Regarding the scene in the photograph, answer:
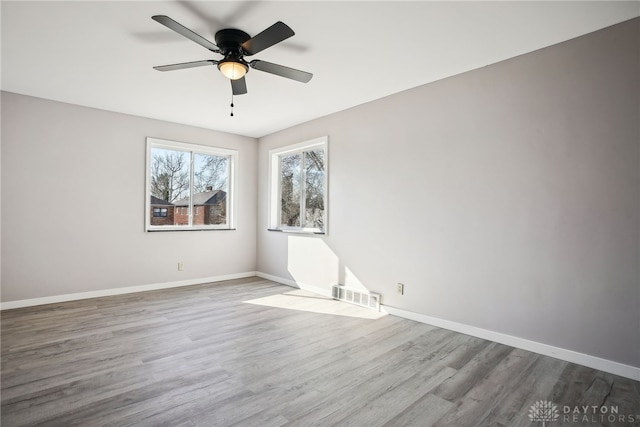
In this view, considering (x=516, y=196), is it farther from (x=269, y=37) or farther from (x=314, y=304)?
(x=314, y=304)

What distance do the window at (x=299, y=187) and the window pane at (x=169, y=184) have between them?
1382 mm

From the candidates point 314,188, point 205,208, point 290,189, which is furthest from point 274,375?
point 205,208

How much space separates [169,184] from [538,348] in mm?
4937

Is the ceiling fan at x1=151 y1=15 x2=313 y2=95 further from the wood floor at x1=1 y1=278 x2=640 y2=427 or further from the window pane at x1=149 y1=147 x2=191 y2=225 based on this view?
the window pane at x1=149 y1=147 x2=191 y2=225

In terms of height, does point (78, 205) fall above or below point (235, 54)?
below

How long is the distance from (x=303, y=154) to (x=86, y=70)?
280 centimetres

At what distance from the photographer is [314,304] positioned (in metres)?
3.96

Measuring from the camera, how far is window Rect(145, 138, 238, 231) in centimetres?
473

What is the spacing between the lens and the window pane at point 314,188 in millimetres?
4617

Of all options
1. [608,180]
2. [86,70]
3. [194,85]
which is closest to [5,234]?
[86,70]

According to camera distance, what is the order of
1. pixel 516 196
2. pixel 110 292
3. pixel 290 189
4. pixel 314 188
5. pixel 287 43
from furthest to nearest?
pixel 290 189, pixel 314 188, pixel 110 292, pixel 516 196, pixel 287 43

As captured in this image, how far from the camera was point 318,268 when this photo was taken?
4.52 meters

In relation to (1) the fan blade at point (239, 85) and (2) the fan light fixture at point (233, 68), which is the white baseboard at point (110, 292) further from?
(2) the fan light fixture at point (233, 68)

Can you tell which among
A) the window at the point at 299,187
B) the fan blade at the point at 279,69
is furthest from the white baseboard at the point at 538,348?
the fan blade at the point at 279,69
